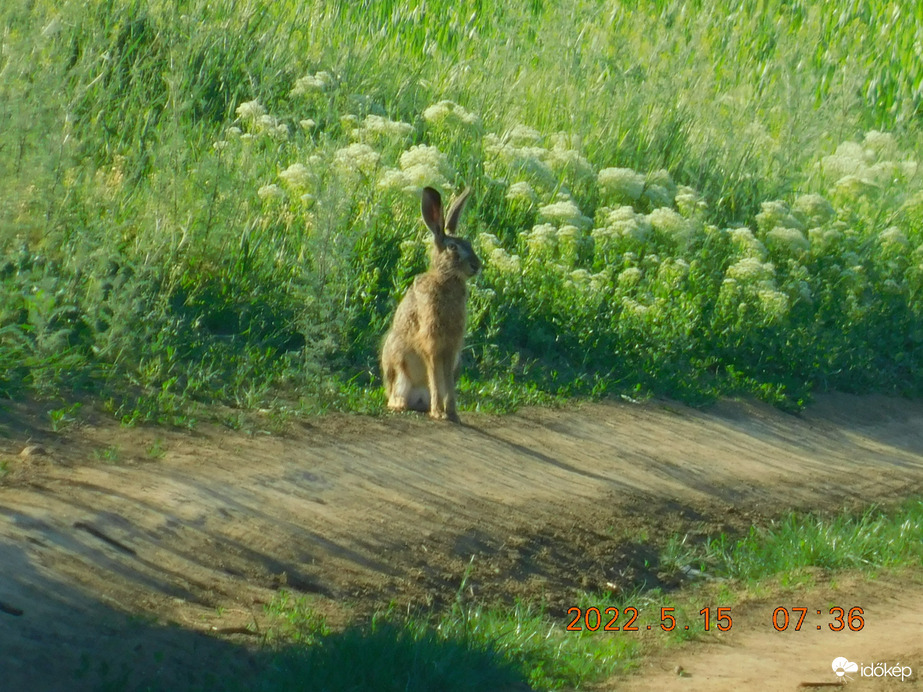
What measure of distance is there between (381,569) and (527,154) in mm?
6567

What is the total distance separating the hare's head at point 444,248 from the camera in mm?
9023

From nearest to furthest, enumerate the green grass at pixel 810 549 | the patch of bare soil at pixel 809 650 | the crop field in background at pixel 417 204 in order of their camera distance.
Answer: the patch of bare soil at pixel 809 650 → the green grass at pixel 810 549 → the crop field in background at pixel 417 204

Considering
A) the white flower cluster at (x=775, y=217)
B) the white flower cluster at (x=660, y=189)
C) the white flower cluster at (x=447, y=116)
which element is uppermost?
the white flower cluster at (x=447, y=116)

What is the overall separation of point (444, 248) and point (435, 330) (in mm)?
592

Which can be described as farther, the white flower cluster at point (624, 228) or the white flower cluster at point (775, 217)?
the white flower cluster at point (775, 217)

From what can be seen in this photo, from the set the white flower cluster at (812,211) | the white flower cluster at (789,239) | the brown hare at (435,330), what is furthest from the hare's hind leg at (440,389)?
the white flower cluster at (812,211)

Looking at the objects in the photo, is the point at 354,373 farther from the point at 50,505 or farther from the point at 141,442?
the point at 50,505

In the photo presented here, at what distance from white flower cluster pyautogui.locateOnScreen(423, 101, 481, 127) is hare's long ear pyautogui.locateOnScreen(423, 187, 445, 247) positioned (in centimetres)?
300

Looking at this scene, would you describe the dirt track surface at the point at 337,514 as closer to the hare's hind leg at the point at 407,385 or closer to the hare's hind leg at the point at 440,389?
the hare's hind leg at the point at 440,389

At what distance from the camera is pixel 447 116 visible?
12.1 meters

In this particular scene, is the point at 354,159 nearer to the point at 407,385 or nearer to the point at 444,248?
the point at 444,248

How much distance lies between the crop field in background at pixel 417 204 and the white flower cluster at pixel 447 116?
47 millimetres

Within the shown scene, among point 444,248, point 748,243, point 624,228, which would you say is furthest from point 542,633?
point 748,243

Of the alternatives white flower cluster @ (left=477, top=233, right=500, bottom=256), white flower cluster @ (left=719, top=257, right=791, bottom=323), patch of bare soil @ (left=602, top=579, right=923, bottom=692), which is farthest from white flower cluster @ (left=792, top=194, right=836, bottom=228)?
patch of bare soil @ (left=602, top=579, right=923, bottom=692)
